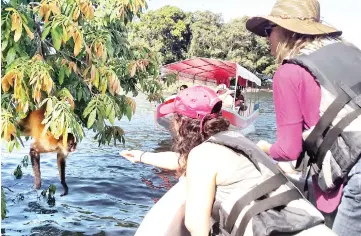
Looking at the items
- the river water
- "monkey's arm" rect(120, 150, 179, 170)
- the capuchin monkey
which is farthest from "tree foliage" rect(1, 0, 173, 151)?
the river water

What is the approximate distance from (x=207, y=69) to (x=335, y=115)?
63.1 feet

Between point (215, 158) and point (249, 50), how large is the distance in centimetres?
4644

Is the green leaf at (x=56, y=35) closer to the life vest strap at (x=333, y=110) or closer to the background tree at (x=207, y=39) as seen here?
the life vest strap at (x=333, y=110)

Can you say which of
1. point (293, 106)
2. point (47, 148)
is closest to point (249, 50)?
point (47, 148)

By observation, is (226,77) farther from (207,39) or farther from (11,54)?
(207,39)

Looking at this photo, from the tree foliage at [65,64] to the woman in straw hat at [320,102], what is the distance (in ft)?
7.95

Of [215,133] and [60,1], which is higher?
[60,1]

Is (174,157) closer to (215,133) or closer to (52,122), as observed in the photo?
(215,133)

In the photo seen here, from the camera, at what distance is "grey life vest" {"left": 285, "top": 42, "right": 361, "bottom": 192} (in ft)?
6.84

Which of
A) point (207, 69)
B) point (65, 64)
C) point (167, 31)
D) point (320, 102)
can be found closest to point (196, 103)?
point (320, 102)

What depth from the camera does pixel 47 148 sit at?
557 centimetres

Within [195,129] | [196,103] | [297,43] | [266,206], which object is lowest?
[266,206]

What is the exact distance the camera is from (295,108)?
2.17m

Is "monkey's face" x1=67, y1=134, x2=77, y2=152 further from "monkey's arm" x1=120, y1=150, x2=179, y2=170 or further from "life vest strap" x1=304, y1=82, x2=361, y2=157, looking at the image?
"life vest strap" x1=304, y1=82, x2=361, y2=157
